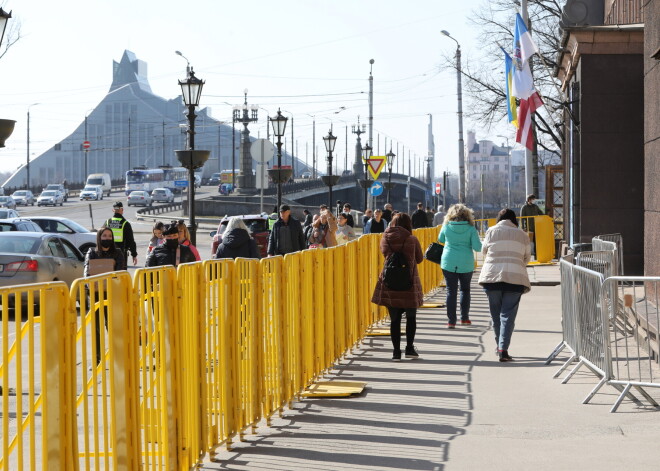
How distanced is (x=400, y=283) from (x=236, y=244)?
3.19 metres

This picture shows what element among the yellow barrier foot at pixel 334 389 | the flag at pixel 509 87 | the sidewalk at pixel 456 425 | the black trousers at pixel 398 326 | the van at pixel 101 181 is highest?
the van at pixel 101 181

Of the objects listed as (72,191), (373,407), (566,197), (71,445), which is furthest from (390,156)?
(72,191)

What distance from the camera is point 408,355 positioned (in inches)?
494

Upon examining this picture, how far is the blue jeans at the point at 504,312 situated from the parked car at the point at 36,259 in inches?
308

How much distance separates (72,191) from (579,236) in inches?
4375

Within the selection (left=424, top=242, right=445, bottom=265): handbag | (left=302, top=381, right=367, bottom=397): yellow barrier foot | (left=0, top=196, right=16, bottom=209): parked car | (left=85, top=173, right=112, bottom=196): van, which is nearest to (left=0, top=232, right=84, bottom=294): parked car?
(left=424, top=242, right=445, bottom=265): handbag

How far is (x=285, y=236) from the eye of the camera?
18047 mm

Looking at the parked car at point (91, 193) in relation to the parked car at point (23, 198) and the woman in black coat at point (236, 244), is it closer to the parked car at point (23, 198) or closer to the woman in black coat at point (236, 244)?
the parked car at point (23, 198)

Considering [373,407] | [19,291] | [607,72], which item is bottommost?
[373,407]

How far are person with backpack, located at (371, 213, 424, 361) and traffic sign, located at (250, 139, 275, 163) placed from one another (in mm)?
13406

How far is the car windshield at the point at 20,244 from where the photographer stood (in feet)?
60.7

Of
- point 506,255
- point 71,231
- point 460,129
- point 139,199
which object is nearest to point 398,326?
point 506,255

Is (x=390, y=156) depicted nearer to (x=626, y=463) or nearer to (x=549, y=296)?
(x=549, y=296)

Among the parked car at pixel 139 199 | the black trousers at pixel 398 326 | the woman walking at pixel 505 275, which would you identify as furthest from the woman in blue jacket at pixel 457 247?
the parked car at pixel 139 199
